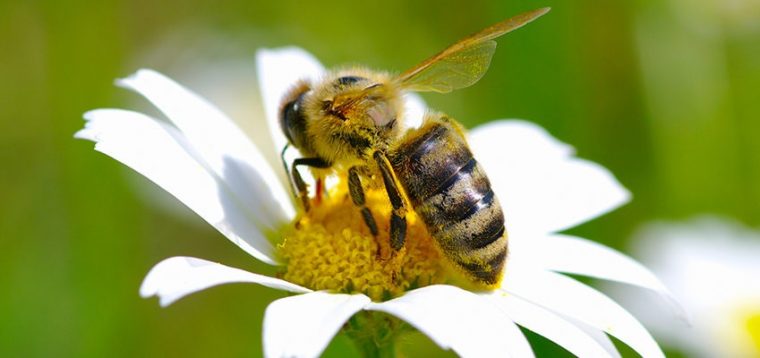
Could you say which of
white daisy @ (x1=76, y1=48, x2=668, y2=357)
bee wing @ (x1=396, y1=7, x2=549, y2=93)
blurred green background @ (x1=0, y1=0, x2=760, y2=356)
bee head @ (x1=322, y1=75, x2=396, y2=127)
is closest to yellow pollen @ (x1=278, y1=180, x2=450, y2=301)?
white daisy @ (x1=76, y1=48, x2=668, y2=357)

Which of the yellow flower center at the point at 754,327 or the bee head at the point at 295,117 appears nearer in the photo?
the bee head at the point at 295,117

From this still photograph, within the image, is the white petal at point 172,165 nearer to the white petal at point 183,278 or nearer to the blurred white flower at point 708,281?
the white petal at point 183,278

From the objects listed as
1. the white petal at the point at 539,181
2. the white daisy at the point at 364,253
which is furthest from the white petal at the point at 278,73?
the white petal at the point at 539,181

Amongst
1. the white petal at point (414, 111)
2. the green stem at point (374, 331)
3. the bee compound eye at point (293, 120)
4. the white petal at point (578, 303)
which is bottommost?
the white petal at point (578, 303)

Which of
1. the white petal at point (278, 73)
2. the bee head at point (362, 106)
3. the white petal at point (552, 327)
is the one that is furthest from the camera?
the white petal at point (278, 73)

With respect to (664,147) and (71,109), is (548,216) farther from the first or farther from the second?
(71,109)

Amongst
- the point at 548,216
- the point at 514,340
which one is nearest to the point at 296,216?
the point at 548,216
